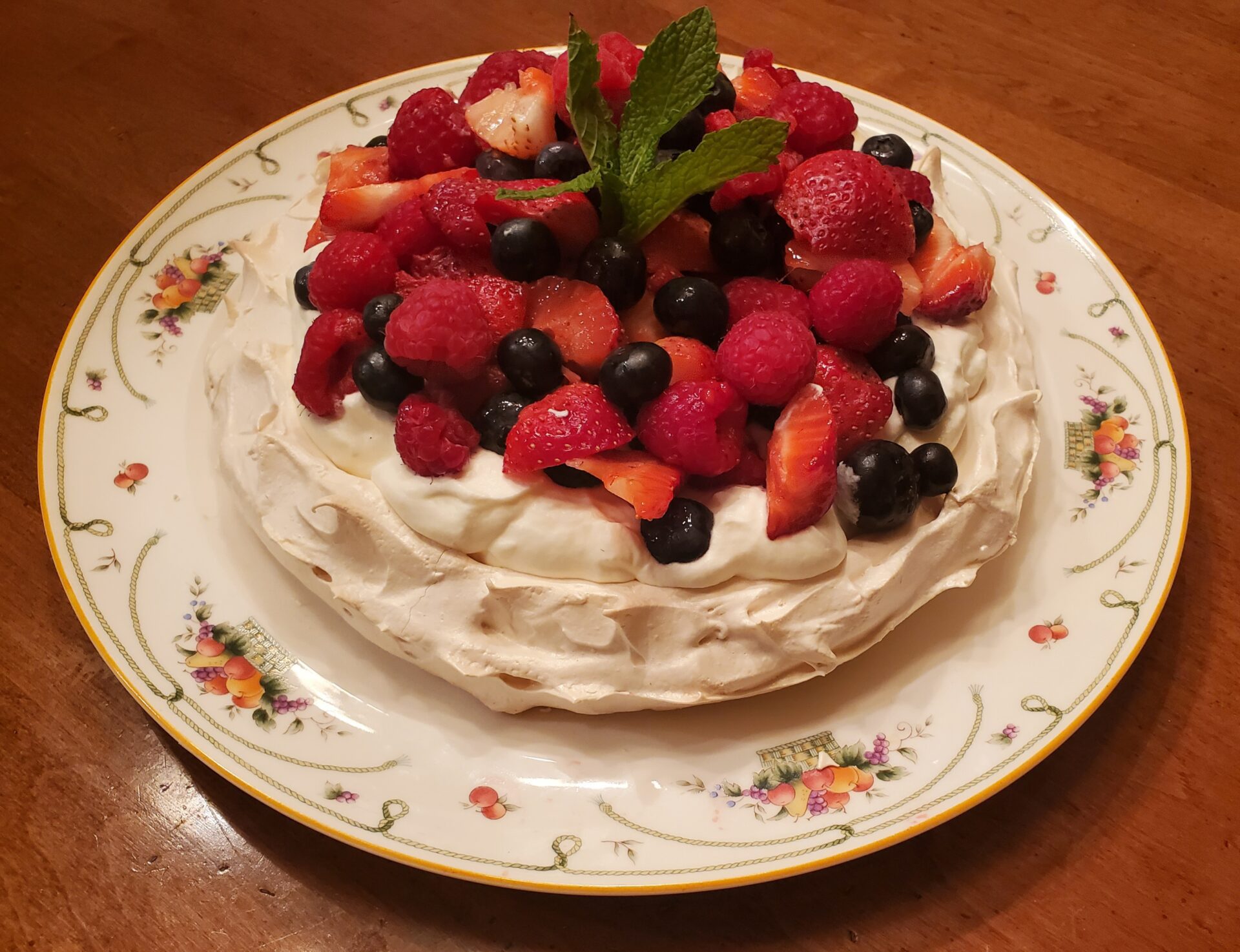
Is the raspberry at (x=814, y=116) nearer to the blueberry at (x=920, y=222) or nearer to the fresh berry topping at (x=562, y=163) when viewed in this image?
the blueberry at (x=920, y=222)

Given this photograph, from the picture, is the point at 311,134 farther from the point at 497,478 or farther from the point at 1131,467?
the point at 1131,467

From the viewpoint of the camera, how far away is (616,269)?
1.56 meters

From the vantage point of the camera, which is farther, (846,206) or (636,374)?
(846,206)

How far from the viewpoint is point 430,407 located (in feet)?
4.91

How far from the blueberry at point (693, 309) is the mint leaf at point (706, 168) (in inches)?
4.6

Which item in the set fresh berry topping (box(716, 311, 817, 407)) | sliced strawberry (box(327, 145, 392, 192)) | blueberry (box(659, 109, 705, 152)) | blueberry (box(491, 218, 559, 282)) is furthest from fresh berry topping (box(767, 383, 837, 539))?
sliced strawberry (box(327, 145, 392, 192))

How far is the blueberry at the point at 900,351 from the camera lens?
1.62 metres

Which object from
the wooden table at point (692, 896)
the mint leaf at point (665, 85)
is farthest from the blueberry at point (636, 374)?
the wooden table at point (692, 896)

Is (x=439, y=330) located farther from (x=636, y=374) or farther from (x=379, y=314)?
(x=636, y=374)

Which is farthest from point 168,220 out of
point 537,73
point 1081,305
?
point 1081,305

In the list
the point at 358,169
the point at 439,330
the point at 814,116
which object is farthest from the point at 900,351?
the point at 358,169

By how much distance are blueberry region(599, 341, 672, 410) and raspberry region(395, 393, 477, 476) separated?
252 millimetres

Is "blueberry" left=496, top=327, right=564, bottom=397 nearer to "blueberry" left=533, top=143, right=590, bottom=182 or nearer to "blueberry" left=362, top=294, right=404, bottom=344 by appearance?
"blueberry" left=362, top=294, right=404, bottom=344

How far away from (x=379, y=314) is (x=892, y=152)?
3.71 feet
